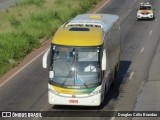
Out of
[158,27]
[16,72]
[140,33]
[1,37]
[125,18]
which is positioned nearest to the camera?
[16,72]

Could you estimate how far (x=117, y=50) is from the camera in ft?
81.9

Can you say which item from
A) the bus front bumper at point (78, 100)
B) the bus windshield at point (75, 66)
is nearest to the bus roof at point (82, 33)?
the bus windshield at point (75, 66)

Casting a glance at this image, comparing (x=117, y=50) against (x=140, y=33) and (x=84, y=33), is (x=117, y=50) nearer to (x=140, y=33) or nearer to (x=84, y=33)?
(x=84, y=33)

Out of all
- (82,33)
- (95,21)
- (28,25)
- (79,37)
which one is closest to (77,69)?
(79,37)

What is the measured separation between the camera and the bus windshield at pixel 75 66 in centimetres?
1930

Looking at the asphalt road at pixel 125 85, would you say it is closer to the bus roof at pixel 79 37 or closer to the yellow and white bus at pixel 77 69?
the yellow and white bus at pixel 77 69

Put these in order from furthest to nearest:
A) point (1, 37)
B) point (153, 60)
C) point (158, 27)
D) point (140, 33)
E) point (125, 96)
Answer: point (158, 27), point (140, 33), point (1, 37), point (153, 60), point (125, 96)

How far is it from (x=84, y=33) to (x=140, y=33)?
875 inches

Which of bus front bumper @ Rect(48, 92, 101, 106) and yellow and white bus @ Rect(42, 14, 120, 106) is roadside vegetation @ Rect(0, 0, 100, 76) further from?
bus front bumper @ Rect(48, 92, 101, 106)

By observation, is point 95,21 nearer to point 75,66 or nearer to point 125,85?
Answer: point 75,66

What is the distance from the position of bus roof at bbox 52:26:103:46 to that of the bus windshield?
21cm

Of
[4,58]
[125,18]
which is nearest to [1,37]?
[4,58]

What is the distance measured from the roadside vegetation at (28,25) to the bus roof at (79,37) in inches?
307

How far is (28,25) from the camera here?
3966 cm
